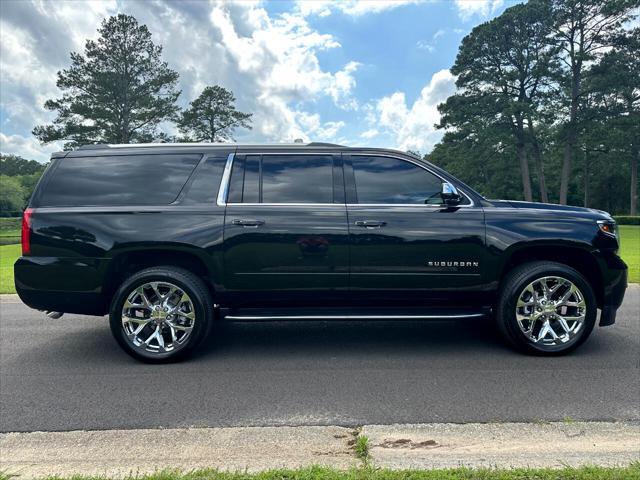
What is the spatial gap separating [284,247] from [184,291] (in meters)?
0.97

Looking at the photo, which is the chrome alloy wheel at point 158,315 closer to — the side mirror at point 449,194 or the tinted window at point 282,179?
the tinted window at point 282,179

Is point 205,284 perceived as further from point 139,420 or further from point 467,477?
point 467,477

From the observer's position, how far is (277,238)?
4.21 meters

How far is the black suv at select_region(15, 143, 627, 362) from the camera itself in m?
4.21

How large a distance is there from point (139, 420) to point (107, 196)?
2077 millimetres

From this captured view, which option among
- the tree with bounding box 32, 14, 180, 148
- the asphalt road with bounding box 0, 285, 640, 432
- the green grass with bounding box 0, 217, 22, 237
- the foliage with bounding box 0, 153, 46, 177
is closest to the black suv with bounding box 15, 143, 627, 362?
the asphalt road with bounding box 0, 285, 640, 432

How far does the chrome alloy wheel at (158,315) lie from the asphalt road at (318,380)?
222mm

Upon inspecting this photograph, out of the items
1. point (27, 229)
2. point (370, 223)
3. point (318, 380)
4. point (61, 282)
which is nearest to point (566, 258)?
point (370, 223)

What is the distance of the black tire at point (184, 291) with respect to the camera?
4.18 metres

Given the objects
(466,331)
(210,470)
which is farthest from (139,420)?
(466,331)

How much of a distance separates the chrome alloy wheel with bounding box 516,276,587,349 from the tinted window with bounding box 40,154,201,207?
333 cm

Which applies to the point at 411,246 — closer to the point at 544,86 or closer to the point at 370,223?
the point at 370,223

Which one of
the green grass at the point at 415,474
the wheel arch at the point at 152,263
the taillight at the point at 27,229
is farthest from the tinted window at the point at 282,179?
the green grass at the point at 415,474

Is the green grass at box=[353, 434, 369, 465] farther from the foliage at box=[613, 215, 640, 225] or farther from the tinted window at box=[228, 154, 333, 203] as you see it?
the foliage at box=[613, 215, 640, 225]
